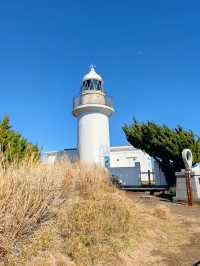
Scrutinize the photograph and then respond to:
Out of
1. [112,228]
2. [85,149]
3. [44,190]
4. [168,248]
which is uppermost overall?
[85,149]

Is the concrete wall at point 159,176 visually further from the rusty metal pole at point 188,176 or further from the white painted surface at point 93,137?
the rusty metal pole at point 188,176

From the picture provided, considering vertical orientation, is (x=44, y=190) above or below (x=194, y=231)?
above

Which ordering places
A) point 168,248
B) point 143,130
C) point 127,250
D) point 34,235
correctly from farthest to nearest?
point 143,130, point 168,248, point 127,250, point 34,235

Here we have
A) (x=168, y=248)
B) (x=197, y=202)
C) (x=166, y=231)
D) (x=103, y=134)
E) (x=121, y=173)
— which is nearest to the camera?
(x=168, y=248)

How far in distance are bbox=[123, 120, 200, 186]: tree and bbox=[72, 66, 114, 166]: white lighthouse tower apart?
408 centimetres

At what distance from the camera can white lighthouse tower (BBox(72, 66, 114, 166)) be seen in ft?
70.2

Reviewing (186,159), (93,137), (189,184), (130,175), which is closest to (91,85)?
(93,137)

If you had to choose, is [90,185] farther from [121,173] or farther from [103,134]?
[103,134]

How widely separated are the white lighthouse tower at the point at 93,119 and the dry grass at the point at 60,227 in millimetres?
13915

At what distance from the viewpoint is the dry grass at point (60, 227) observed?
4086 millimetres

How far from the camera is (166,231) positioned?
253 inches

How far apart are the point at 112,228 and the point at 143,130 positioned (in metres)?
12.3

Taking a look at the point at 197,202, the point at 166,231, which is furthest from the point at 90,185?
the point at 197,202

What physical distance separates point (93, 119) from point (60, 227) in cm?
1682
